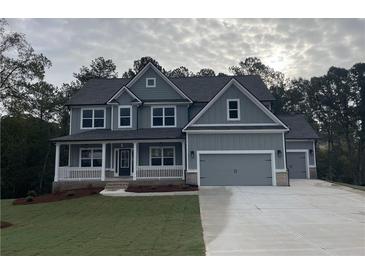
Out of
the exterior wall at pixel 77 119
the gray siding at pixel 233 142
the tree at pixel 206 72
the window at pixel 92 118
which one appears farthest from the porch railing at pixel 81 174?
the tree at pixel 206 72

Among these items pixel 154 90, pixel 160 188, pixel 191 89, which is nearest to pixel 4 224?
pixel 160 188

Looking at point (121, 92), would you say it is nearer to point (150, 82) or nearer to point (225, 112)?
point (150, 82)

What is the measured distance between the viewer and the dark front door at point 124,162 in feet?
75.5

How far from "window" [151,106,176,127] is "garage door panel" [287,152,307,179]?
9.74 meters

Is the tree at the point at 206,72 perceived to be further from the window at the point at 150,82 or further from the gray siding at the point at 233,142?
the gray siding at the point at 233,142

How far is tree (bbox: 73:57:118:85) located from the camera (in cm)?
4378

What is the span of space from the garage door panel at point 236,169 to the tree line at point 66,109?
703 inches

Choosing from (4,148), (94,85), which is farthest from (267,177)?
(4,148)

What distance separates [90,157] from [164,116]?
618 centimetres

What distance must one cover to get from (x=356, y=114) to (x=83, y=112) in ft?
125

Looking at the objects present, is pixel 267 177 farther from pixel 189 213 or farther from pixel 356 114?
pixel 356 114

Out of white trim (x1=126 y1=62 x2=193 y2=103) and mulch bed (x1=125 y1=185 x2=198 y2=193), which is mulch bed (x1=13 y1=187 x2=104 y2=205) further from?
white trim (x1=126 y1=62 x2=193 y2=103)

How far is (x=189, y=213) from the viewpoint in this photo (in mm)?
13219

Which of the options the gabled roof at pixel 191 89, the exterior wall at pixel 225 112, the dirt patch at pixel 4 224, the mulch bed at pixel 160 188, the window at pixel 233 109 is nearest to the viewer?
the dirt patch at pixel 4 224
